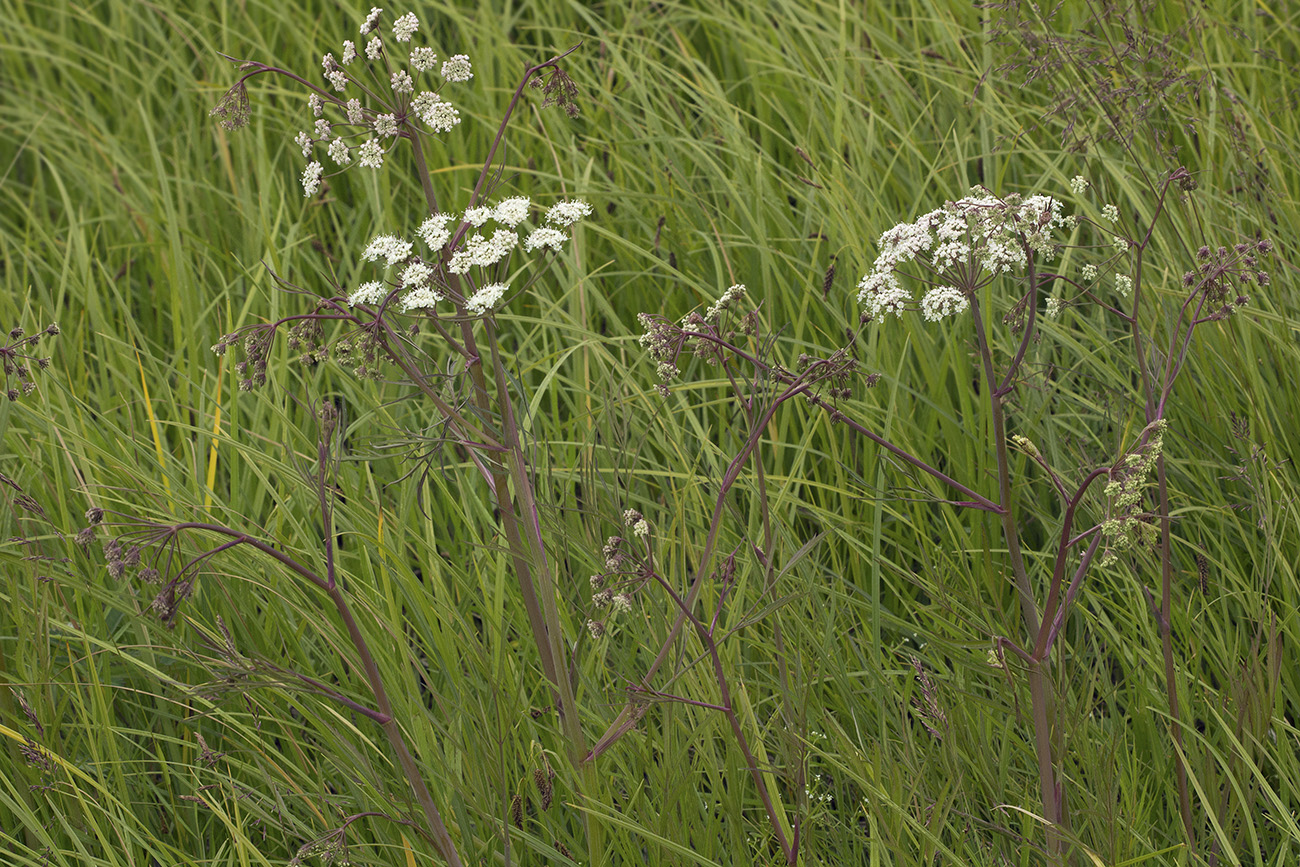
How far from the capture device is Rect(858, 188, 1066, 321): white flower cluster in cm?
172

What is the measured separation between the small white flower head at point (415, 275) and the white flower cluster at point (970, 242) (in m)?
0.72

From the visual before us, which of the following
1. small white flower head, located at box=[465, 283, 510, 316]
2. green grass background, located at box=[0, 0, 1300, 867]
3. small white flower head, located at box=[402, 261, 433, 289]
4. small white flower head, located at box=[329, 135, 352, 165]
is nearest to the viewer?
small white flower head, located at box=[465, 283, 510, 316]

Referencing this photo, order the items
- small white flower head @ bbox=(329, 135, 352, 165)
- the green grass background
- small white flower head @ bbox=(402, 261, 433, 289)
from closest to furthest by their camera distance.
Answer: small white flower head @ bbox=(402, 261, 433, 289) → small white flower head @ bbox=(329, 135, 352, 165) → the green grass background

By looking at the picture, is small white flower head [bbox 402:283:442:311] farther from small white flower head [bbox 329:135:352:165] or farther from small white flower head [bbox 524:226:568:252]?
small white flower head [bbox 329:135:352:165]

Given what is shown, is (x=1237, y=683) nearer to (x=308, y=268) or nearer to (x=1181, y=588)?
(x=1181, y=588)

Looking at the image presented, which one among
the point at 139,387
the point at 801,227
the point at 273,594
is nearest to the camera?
the point at 273,594

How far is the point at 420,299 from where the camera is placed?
1599mm

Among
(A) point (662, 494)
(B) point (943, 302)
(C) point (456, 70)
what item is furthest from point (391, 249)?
(A) point (662, 494)

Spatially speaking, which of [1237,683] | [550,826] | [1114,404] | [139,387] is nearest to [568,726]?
[550,826]

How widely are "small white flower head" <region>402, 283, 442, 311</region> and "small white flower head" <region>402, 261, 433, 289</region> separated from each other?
0.04 metres

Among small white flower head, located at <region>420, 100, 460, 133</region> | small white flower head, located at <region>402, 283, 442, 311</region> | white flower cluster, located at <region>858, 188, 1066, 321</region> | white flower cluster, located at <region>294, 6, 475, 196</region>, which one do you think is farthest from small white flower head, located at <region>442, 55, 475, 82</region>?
white flower cluster, located at <region>858, 188, 1066, 321</region>

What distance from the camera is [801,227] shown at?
3.68 metres

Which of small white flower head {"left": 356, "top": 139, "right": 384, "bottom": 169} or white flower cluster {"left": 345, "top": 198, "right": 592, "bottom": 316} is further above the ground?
small white flower head {"left": 356, "top": 139, "right": 384, "bottom": 169}

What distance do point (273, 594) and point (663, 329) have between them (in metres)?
1.29
